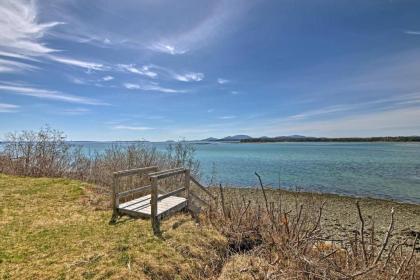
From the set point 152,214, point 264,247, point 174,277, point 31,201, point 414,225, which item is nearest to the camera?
point 174,277

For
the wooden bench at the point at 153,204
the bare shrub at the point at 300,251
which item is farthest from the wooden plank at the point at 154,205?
the bare shrub at the point at 300,251

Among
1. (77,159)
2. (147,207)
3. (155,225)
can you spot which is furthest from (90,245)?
(77,159)

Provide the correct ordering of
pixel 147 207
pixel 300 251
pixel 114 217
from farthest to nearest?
pixel 147 207 → pixel 114 217 → pixel 300 251

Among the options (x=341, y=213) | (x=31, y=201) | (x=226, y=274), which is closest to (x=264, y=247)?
(x=226, y=274)

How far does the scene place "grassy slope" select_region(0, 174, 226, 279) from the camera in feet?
14.4

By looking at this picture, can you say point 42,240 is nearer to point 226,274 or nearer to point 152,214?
point 152,214

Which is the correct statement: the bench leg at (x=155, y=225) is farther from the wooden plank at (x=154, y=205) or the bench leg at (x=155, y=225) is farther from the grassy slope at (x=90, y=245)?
the grassy slope at (x=90, y=245)

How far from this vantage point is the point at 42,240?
539cm

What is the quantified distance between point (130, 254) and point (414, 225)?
1281 cm

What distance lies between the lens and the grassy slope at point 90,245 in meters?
4.39

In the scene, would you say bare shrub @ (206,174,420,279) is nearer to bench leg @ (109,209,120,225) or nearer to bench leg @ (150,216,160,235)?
bench leg @ (150,216,160,235)

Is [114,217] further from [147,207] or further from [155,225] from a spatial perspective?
[155,225]

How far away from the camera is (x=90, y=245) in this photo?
17.4 feet

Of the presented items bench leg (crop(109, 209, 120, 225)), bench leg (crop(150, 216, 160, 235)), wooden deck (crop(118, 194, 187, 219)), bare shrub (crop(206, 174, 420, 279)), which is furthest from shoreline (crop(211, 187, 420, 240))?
bench leg (crop(109, 209, 120, 225))
